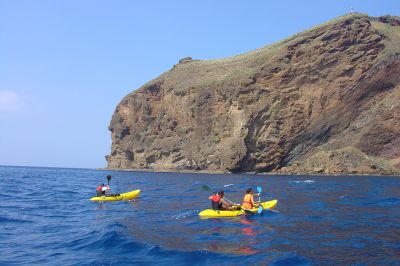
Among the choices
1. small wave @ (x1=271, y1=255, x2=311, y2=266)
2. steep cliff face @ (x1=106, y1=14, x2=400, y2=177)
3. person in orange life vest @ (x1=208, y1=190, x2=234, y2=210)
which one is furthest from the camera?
steep cliff face @ (x1=106, y1=14, x2=400, y2=177)

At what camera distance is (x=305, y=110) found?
89500 millimetres

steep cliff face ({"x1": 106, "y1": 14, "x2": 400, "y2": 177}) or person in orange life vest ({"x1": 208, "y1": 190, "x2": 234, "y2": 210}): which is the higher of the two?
steep cliff face ({"x1": 106, "y1": 14, "x2": 400, "y2": 177})

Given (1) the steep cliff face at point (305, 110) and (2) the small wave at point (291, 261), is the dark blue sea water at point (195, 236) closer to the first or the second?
→ (2) the small wave at point (291, 261)

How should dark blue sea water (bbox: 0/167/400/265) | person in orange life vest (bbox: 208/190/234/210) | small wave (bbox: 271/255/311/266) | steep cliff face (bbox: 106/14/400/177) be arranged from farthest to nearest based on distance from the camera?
1. steep cliff face (bbox: 106/14/400/177)
2. person in orange life vest (bbox: 208/190/234/210)
3. dark blue sea water (bbox: 0/167/400/265)
4. small wave (bbox: 271/255/311/266)

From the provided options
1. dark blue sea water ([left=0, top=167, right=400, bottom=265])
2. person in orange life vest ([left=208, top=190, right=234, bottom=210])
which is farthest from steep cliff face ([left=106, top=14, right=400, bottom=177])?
person in orange life vest ([left=208, top=190, right=234, bottom=210])

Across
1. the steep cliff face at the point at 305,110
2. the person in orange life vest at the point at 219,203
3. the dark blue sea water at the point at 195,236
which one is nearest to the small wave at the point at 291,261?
the dark blue sea water at the point at 195,236

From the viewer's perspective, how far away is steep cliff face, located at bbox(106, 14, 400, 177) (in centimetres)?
8044

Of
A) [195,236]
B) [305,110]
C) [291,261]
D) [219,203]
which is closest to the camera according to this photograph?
[291,261]

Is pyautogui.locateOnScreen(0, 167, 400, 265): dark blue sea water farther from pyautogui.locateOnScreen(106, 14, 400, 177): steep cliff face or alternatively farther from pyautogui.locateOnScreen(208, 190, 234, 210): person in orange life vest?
pyautogui.locateOnScreen(106, 14, 400, 177): steep cliff face

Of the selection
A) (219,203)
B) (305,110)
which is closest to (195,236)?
→ (219,203)

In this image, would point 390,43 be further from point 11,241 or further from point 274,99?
point 11,241

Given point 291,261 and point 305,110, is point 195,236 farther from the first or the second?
point 305,110

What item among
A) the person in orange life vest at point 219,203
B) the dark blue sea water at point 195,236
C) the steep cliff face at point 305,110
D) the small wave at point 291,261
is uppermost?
the steep cliff face at point 305,110

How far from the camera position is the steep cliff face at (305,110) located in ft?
264
